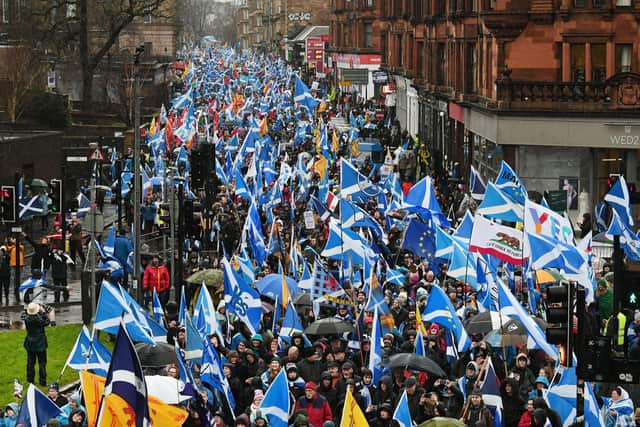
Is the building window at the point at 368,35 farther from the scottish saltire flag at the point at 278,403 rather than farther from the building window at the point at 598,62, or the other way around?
the scottish saltire flag at the point at 278,403

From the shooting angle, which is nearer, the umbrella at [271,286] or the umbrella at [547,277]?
the umbrella at [271,286]

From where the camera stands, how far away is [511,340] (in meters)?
20.7

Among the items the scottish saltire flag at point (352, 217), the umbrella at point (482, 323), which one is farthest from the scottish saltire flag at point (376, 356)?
the scottish saltire flag at point (352, 217)

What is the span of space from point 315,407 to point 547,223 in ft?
27.0

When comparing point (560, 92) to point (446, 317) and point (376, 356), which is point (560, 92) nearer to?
point (446, 317)

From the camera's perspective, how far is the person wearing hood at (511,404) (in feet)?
61.6

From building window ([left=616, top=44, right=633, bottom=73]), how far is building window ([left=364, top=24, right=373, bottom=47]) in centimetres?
6545

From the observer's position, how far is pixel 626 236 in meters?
26.6

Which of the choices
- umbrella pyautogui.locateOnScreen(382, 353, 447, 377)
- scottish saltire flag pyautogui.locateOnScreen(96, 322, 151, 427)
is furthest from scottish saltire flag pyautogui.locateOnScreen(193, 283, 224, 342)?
scottish saltire flag pyautogui.locateOnScreen(96, 322, 151, 427)

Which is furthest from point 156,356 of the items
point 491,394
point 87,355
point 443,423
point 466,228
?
point 466,228

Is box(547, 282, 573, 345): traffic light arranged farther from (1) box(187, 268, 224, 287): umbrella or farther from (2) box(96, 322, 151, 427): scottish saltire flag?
(1) box(187, 268, 224, 287): umbrella

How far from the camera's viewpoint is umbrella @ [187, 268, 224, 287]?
93.1ft

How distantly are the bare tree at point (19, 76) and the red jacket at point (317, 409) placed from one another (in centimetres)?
5144

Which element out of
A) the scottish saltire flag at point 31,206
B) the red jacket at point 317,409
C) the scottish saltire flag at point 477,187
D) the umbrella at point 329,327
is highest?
the scottish saltire flag at point 477,187
